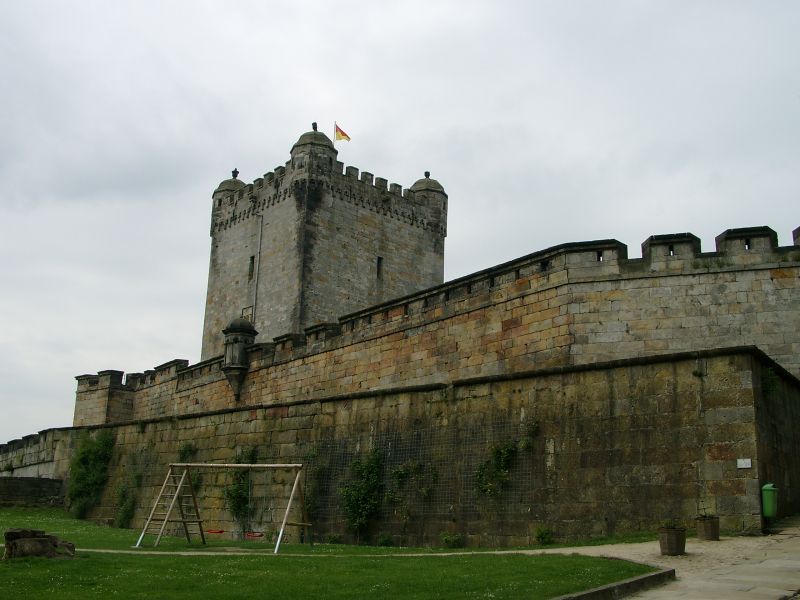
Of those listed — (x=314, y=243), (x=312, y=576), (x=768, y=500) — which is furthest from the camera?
(x=314, y=243)

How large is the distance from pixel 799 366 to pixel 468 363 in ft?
23.5

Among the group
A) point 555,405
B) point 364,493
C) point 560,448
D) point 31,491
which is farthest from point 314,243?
point 560,448

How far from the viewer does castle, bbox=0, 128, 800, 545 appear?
12469 mm

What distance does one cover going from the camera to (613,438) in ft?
42.8

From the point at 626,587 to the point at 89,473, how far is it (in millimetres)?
18202

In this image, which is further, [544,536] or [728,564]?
[544,536]

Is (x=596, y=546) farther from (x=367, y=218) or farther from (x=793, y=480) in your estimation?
(x=367, y=218)

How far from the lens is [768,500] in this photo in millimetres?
11625

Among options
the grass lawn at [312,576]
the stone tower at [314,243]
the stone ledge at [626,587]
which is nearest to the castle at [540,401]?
the grass lawn at [312,576]

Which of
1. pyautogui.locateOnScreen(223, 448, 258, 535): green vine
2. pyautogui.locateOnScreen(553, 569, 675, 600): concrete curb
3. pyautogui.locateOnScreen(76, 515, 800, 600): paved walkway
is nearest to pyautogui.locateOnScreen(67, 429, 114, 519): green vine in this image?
pyautogui.locateOnScreen(223, 448, 258, 535): green vine

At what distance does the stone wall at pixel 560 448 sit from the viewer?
481 inches

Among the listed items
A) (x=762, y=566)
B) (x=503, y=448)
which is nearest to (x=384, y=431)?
(x=503, y=448)

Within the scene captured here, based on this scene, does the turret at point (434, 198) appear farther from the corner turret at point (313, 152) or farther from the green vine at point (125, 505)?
the green vine at point (125, 505)

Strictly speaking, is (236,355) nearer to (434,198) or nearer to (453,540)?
(434,198)
